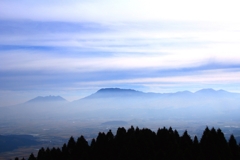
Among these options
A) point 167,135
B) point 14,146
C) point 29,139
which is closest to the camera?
point 167,135

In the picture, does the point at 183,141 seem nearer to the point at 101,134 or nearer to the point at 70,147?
the point at 101,134

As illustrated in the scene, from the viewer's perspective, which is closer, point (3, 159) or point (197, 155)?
point (197, 155)

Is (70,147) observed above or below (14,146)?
above

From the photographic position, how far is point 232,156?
24.3m

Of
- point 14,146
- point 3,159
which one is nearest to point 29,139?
point 14,146

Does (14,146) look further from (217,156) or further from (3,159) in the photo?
(217,156)

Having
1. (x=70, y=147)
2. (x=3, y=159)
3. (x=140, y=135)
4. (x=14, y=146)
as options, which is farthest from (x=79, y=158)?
(x=14, y=146)

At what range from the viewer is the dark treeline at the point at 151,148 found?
23667mm

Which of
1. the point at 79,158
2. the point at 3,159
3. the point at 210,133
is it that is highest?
the point at 210,133

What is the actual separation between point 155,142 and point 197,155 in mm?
4031

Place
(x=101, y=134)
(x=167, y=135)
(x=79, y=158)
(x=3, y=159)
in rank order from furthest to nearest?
(x=3, y=159), (x=101, y=134), (x=79, y=158), (x=167, y=135)

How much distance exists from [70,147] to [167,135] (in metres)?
9.47

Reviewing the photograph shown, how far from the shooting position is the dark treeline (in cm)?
2367

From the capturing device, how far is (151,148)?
24531mm
